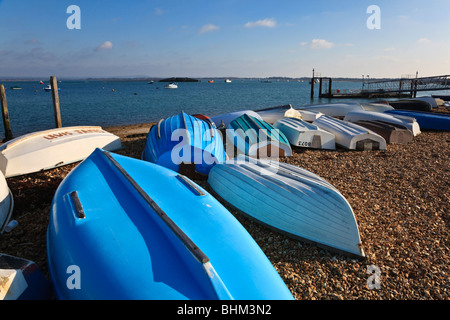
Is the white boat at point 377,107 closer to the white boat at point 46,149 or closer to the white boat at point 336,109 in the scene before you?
the white boat at point 336,109

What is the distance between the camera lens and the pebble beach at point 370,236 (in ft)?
11.7

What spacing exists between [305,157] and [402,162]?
9.15ft

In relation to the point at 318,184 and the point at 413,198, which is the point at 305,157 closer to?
the point at 413,198

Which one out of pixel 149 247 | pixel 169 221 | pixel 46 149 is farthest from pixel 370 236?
pixel 46 149

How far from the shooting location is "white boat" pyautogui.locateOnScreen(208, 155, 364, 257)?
4094mm

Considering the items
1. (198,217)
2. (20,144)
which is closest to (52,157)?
(20,144)

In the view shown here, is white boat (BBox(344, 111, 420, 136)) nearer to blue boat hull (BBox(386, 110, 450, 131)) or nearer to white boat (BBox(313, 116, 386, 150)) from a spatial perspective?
blue boat hull (BBox(386, 110, 450, 131))

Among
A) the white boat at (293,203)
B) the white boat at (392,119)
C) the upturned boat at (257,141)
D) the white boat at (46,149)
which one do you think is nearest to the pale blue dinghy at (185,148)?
the white boat at (293,203)

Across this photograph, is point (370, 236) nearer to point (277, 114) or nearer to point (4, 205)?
point (4, 205)

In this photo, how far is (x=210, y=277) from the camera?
2.43m

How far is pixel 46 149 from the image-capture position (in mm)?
7293

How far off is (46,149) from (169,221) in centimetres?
585

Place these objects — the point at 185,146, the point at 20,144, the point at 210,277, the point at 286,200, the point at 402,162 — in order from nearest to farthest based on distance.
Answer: the point at 210,277, the point at 286,200, the point at 185,146, the point at 20,144, the point at 402,162

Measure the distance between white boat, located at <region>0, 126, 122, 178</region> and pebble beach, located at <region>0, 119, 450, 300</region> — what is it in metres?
0.23
